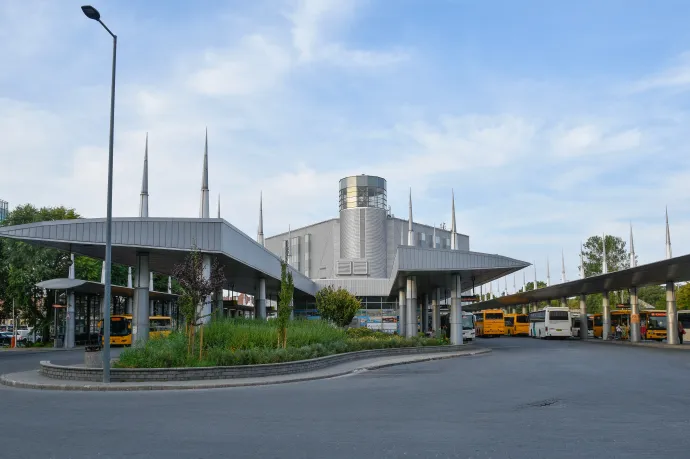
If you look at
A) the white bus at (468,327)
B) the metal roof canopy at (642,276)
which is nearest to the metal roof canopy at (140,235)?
the metal roof canopy at (642,276)

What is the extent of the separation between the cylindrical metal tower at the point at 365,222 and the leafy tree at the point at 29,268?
38.5m

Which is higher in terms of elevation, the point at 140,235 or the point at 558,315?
the point at 140,235

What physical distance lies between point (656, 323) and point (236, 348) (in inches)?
1849

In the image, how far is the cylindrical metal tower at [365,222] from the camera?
87.8m

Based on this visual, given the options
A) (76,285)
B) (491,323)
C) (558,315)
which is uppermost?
(76,285)

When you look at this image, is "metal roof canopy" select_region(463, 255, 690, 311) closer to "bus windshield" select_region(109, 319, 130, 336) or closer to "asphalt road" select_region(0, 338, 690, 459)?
"asphalt road" select_region(0, 338, 690, 459)

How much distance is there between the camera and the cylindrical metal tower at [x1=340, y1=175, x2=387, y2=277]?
87.8 metres

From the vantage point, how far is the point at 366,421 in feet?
38.8

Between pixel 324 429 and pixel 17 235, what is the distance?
1869 centimetres

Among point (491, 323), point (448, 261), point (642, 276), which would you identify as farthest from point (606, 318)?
point (448, 261)

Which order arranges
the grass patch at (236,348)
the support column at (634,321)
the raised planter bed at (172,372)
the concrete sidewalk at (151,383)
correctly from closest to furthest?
the concrete sidewalk at (151,383), the raised planter bed at (172,372), the grass patch at (236,348), the support column at (634,321)

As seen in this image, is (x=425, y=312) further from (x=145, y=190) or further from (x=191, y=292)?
(x=191, y=292)

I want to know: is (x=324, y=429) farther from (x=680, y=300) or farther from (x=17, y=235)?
(x=680, y=300)

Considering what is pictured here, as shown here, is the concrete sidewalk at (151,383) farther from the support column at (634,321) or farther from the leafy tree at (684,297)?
the leafy tree at (684,297)
